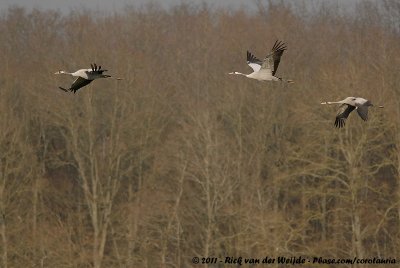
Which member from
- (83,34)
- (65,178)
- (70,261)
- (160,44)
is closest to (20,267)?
(70,261)

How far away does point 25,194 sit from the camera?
43.4 metres

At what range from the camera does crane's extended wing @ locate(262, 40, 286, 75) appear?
23141 millimetres

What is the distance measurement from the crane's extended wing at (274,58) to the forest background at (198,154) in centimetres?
1227

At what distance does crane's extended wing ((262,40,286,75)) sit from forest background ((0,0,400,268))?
1227cm

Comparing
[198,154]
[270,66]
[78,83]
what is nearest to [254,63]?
[270,66]

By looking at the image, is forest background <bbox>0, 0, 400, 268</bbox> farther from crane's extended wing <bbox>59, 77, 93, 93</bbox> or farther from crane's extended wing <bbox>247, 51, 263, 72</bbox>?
crane's extended wing <bbox>59, 77, 93, 93</bbox>

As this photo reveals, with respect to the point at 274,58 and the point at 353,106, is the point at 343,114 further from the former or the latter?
the point at 274,58

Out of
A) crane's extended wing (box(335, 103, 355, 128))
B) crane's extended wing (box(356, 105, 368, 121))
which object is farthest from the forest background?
crane's extended wing (box(356, 105, 368, 121))

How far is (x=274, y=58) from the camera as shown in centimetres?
2352

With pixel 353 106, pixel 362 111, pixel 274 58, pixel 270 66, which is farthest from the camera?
pixel 353 106

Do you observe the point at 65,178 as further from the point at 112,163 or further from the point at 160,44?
the point at 160,44

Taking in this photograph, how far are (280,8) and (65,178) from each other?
26029 millimetres

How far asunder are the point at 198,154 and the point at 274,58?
58.0 feet

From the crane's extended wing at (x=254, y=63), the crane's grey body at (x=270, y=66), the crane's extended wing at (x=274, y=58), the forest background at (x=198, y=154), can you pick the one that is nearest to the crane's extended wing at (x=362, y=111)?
the crane's grey body at (x=270, y=66)
